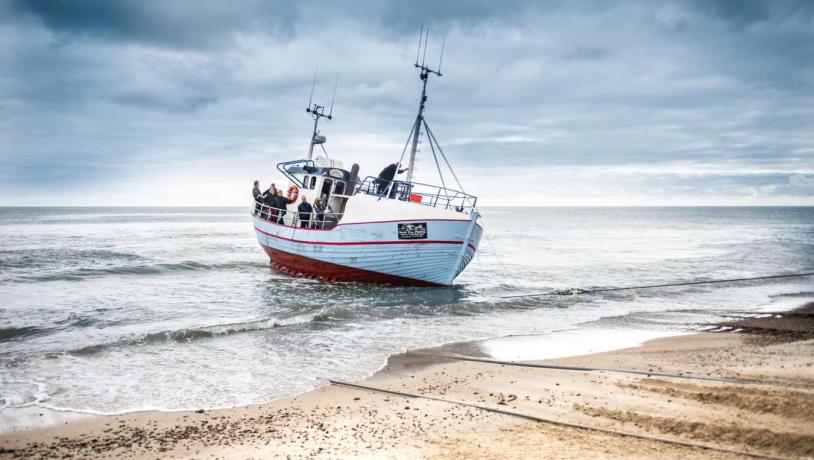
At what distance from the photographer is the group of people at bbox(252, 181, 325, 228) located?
2014cm

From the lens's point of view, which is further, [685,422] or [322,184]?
[322,184]

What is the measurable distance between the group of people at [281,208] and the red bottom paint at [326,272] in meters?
1.51

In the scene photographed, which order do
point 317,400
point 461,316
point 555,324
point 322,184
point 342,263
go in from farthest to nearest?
point 322,184 < point 342,263 < point 461,316 < point 555,324 < point 317,400

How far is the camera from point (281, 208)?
73.2 feet

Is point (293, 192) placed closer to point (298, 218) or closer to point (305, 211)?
point (298, 218)

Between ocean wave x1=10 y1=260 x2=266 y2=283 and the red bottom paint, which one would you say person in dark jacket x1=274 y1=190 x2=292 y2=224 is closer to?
the red bottom paint

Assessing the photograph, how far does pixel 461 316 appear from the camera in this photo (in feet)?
46.7

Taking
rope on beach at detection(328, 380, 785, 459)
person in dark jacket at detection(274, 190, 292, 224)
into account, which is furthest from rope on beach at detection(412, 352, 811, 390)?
person in dark jacket at detection(274, 190, 292, 224)

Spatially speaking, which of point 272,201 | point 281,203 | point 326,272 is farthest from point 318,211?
point 272,201

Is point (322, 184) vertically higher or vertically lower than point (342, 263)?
higher

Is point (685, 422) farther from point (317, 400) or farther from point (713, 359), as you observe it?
point (317, 400)

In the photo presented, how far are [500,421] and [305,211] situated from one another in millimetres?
15834

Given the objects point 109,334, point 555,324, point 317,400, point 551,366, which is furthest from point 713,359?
point 109,334

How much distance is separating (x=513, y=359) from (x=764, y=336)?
564cm
